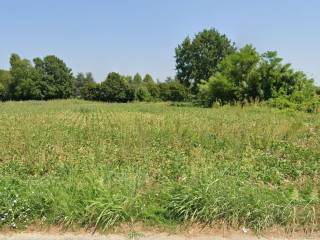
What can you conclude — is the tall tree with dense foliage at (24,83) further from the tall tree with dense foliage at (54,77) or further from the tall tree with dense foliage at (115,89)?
the tall tree with dense foliage at (115,89)

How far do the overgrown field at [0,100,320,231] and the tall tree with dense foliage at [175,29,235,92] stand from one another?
47.0m

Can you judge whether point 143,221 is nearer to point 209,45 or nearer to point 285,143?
point 285,143

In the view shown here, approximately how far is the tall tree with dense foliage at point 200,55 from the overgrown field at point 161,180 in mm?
46984

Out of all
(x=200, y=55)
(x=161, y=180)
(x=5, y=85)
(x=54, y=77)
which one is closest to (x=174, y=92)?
(x=200, y=55)

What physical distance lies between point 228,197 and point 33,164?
334 centimetres

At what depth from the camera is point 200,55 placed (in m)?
54.0

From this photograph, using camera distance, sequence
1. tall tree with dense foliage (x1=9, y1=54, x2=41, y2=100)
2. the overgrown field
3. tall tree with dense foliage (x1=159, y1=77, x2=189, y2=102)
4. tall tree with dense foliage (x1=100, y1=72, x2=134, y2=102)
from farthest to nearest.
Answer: tall tree with dense foliage (x1=9, y1=54, x2=41, y2=100), tall tree with dense foliage (x1=100, y1=72, x2=134, y2=102), tall tree with dense foliage (x1=159, y1=77, x2=189, y2=102), the overgrown field

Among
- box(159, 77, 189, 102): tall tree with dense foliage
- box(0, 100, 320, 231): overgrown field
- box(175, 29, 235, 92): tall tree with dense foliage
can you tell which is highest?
box(175, 29, 235, 92): tall tree with dense foliage

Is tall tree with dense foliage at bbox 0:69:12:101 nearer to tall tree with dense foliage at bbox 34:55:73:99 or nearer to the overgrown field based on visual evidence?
tall tree with dense foliage at bbox 34:55:73:99

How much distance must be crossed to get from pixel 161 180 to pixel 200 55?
169 ft

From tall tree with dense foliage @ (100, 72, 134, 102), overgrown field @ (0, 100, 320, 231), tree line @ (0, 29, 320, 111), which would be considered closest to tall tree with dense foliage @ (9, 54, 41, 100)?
tree line @ (0, 29, 320, 111)

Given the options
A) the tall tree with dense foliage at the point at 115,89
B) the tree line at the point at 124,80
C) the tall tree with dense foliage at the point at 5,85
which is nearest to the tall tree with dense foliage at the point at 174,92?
the tree line at the point at 124,80

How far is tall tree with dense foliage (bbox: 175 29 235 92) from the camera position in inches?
2136

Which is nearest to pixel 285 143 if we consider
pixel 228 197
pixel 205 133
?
pixel 205 133
